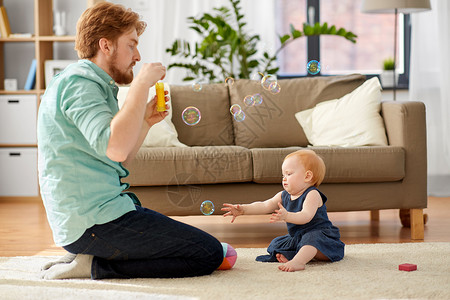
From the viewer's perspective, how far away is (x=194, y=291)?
1861 millimetres

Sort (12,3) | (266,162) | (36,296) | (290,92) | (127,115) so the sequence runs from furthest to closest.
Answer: (12,3) < (290,92) < (266,162) < (36,296) < (127,115)

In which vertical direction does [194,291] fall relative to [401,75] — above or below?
below

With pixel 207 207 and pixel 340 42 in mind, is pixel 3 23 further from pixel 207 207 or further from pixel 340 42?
pixel 207 207

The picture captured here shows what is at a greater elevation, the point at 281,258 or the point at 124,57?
the point at 124,57

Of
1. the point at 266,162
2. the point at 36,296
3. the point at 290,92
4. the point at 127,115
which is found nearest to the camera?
the point at 127,115

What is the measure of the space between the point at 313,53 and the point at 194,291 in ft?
11.9

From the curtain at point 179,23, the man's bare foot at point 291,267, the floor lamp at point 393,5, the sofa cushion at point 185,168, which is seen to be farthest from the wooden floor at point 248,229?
the curtain at point 179,23

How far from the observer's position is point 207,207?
2.58 meters

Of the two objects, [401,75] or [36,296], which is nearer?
[36,296]

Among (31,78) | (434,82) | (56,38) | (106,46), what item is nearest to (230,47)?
(56,38)

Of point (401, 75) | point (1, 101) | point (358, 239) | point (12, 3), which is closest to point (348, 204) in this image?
point (358, 239)

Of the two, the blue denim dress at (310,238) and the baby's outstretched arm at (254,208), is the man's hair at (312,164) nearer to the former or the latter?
the blue denim dress at (310,238)

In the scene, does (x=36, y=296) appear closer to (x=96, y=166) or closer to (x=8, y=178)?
(x=96, y=166)

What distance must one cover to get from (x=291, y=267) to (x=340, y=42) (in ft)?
11.3
